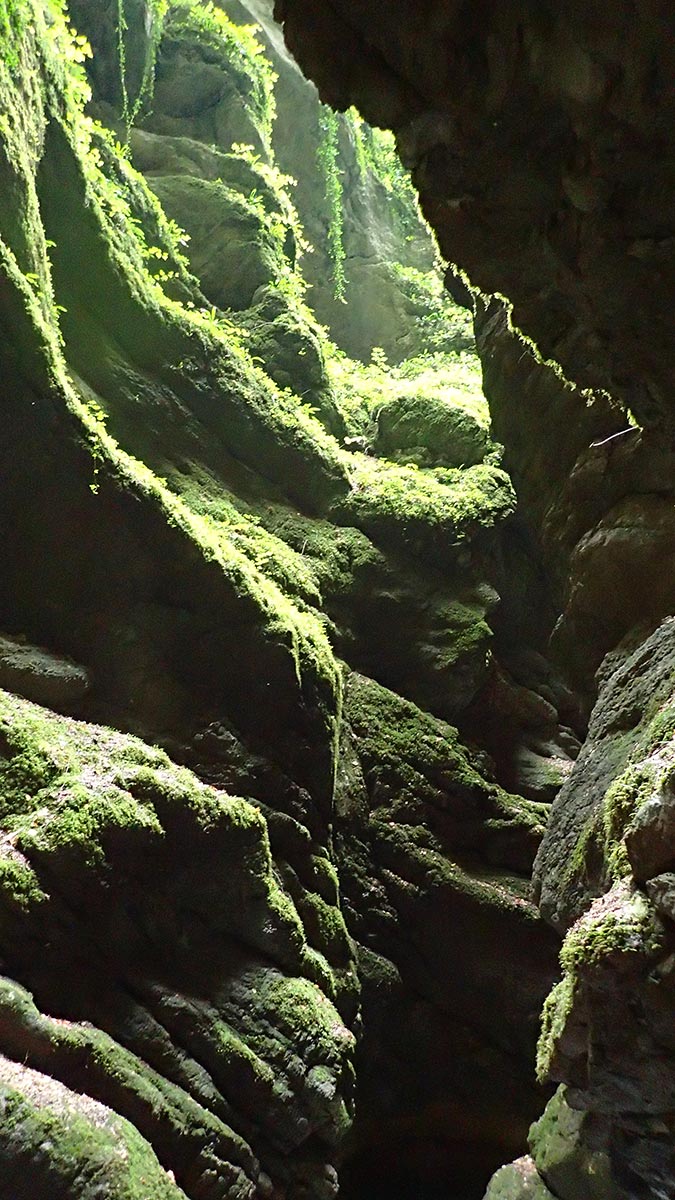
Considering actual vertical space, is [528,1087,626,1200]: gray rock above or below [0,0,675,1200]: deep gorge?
below

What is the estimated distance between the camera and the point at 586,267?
13.2ft

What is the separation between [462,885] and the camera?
9336mm

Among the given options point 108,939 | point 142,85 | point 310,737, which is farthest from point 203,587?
point 142,85

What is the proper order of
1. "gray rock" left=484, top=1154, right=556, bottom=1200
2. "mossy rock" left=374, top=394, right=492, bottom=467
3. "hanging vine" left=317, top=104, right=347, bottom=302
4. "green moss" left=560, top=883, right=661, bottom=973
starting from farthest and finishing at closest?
1. "hanging vine" left=317, top=104, right=347, bottom=302
2. "mossy rock" left=374, top=394, right=492, bottom=467
3. "gray rock" left=484, top=1154, right=556, bottom=1200
4. "green moss" left=560, top=883, right=661, bottom=973

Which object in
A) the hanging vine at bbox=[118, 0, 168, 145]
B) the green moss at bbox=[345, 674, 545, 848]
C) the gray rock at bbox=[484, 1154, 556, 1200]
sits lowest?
the gray rock at bbox=[484, 1154, 556, 1200]

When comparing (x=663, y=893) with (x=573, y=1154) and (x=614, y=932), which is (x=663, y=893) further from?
(x=573, y=1154)

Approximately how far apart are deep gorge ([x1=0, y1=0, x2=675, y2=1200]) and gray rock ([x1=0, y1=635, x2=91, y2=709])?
0.11 ft

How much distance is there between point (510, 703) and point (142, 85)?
48.3 ft

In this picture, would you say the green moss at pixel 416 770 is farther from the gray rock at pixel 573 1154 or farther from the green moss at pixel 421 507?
the gray rock at pixel 573 1154

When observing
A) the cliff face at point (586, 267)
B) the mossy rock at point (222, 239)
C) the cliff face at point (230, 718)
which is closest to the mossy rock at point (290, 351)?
the cliff face at point (230, 718)

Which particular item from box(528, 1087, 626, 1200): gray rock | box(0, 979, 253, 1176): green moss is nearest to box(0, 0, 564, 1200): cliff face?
box(0, 979, 253, 1176): green moss

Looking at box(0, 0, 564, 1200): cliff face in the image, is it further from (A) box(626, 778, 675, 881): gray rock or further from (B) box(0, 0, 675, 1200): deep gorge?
(A) box(626, 778, 675, 881): gray rock

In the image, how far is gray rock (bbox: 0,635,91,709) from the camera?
670 cm

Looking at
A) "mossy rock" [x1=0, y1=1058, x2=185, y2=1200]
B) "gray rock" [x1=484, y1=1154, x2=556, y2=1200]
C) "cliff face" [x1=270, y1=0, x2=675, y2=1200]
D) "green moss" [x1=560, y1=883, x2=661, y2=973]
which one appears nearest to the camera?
"cliff face" [x1=270, y1=0, x2=675, y2=1200]
